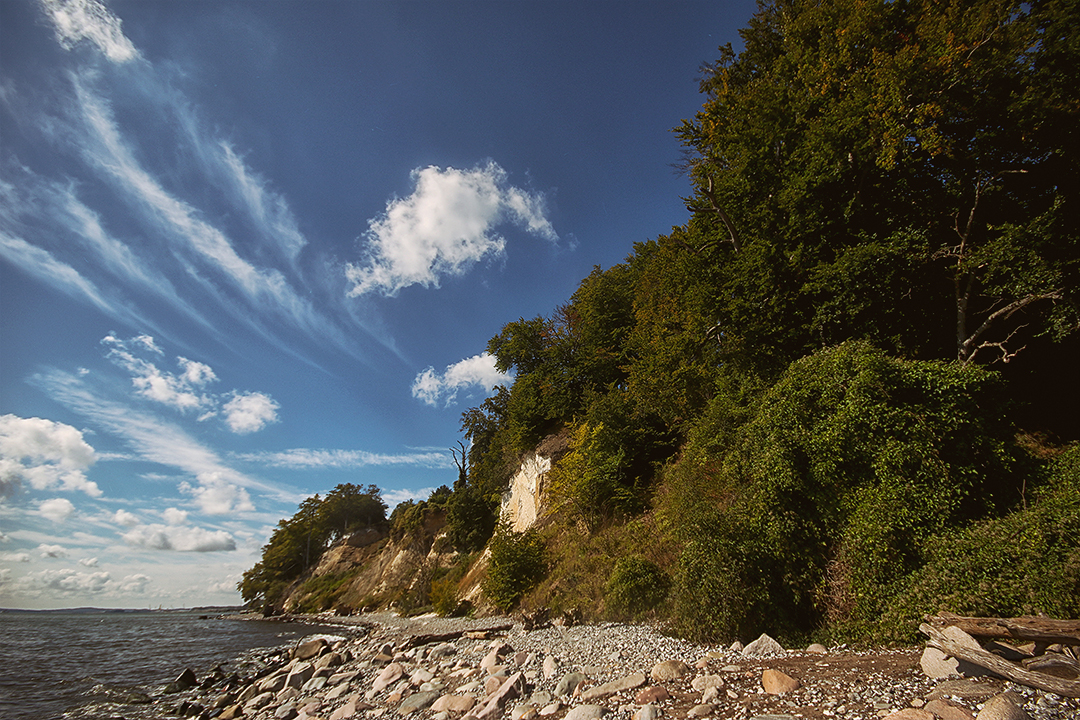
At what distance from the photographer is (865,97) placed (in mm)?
13047

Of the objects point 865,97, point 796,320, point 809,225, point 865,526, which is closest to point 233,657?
point 865,526

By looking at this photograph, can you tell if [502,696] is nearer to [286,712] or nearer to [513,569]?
[286,712]

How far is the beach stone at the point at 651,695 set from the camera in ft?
17.8

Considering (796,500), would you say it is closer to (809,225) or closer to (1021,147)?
(809,225)

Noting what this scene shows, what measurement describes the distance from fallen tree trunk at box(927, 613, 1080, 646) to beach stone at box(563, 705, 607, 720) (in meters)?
5.14

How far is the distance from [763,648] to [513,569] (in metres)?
14.0

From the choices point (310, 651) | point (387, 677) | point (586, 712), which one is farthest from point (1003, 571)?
point (310, 651)

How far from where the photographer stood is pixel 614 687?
19.7 ft

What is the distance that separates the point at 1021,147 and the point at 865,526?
37.4 feet

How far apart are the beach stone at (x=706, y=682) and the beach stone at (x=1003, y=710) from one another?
8.03 feet

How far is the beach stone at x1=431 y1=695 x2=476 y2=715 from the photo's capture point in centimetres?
658

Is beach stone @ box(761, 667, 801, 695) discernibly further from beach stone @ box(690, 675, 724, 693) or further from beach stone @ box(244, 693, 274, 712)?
beach stone @ box(244, 693, 274, 712)

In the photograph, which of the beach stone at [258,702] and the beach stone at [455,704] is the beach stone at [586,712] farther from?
the beach stone at [258,702]

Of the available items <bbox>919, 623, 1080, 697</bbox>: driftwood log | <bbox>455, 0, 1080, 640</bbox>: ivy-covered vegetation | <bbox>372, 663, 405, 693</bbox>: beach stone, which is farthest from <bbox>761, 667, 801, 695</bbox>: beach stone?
<bbox>372, 663, 405, 693</bbox>: beach stone
